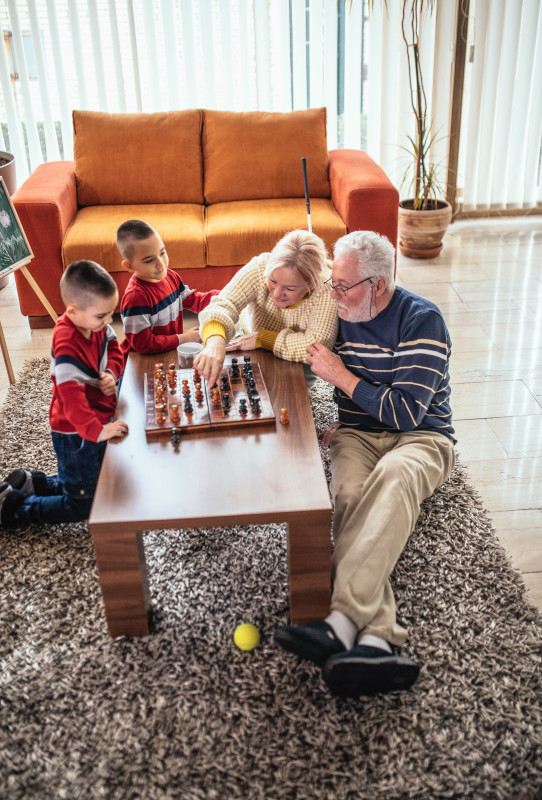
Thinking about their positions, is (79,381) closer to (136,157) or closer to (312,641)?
(312,641)

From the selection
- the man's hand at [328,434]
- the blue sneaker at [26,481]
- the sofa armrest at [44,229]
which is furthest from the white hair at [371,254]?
the sofa armrest at [44,229]

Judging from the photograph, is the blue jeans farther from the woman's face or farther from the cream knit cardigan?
the woman's face

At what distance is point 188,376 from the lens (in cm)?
224

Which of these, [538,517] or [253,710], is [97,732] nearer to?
[253,710]

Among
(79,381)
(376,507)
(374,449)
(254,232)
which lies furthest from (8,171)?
(376,507)

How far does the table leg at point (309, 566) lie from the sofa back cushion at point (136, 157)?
8.75 ft

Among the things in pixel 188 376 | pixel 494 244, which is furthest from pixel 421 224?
pixel 188 376

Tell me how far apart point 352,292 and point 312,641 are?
3.17 feet

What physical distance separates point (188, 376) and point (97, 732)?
1.03 metres

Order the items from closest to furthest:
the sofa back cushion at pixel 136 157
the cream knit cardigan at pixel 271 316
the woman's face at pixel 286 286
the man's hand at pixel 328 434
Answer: the woman's face at pixel 286 286, the cream knit cardigan at pixel 271 316, the man's hand at pixel 328 434, the sofa back cushion at pixel 136 157

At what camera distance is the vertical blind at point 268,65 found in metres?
4.19

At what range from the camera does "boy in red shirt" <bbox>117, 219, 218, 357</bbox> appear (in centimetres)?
236

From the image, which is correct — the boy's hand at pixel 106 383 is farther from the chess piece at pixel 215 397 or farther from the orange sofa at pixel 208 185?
the orange sofa at pixel 208 185

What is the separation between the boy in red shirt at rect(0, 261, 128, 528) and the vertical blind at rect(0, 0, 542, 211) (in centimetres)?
265
